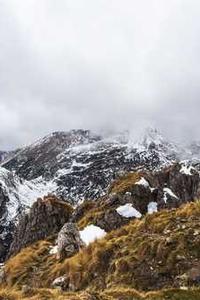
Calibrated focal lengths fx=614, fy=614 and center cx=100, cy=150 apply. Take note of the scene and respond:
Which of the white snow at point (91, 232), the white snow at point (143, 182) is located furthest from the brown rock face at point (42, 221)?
the white snow at point (91, 232)

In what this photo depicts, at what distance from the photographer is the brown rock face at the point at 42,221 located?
11212cm

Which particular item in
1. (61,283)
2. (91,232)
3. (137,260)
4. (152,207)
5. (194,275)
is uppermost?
(152,207)

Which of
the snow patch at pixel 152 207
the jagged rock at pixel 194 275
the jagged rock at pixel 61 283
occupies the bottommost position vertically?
the jagged rock at pixel 194 275

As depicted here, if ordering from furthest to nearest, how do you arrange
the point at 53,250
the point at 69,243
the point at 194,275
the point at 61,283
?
the point at 53,250
the point at 69,243
the point at 61,283
the point at 194,275

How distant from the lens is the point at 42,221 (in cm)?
11444

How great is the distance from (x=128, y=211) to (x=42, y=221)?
31.3 m

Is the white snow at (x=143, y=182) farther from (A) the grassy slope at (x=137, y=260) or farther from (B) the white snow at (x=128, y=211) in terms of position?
(A) the grassy slope at (x=137, y=260)

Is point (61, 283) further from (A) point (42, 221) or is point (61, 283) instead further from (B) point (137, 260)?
(A) point (42, 221)

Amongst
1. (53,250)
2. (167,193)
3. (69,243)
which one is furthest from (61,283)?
(167,193)

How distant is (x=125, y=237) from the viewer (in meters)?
53.0

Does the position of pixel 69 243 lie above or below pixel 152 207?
below

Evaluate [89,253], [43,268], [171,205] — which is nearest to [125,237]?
[89,253]

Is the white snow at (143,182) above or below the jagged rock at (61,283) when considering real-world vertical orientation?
above

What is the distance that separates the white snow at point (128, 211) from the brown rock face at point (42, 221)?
75.0 feet
